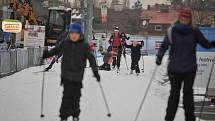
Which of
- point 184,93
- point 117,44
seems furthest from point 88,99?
point 117,44

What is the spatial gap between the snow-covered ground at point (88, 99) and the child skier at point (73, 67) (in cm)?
111

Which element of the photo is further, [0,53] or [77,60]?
[0,53]

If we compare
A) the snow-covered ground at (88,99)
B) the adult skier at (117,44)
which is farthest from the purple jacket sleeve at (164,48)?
the adult skier at (117,44)

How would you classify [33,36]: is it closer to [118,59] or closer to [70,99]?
Result: [118,59]

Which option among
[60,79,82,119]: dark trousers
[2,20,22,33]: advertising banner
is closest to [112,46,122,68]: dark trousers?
[2,20,22,33]: advertising banner

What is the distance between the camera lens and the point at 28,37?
26797 mm

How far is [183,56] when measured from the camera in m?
8.30

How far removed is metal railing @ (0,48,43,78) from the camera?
19.0m

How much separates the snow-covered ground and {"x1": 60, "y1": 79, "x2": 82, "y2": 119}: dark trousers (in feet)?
3.51

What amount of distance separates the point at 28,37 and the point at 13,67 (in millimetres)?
6374

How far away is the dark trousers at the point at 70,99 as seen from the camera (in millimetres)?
8594

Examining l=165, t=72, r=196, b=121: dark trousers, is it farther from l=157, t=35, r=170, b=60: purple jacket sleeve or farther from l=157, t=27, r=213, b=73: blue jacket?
l=157, t=35, r=170, b=60: purple jacket sleeve

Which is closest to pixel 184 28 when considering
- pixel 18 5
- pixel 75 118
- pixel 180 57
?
pixel 180 57

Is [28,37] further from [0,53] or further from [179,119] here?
[179,119]
